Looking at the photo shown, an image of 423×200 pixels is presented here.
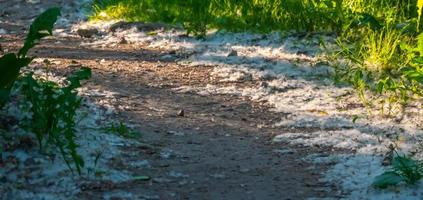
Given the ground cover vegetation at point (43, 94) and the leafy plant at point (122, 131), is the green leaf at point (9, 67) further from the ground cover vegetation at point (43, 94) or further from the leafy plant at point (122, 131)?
the leafy plant at point (122, 131)

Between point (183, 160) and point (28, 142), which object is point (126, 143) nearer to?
point (183, 160)

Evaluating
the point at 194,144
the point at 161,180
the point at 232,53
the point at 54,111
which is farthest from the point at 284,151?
the point at 232,53

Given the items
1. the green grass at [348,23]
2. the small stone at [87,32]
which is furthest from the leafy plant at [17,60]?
the small stone at [87,32]

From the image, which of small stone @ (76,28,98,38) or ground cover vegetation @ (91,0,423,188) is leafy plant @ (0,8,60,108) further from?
small stone @ (76,28,98,38)

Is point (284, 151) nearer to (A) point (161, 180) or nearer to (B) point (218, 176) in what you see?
(B) point (218, 176)

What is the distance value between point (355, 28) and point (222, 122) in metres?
2.11

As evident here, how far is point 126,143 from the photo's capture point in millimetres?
3949

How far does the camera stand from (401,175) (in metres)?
3.19

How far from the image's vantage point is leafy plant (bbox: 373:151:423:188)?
3.15 m

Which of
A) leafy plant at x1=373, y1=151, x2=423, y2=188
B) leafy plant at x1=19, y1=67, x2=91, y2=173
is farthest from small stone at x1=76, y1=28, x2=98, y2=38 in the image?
leafy plant at x1=373, y1=151, x2=423, y2=188

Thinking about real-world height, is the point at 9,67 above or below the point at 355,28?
above

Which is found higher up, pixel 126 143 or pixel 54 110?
pixel 54 110

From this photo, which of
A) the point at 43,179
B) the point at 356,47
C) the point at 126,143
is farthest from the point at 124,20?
the point at 43,179

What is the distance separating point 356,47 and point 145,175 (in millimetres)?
2808
